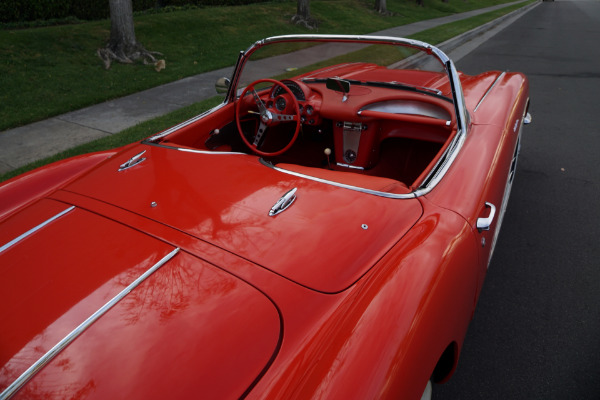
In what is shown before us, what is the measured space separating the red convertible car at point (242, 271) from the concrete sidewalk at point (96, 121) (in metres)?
2.47

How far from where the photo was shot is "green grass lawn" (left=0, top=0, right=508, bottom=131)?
19.6ft

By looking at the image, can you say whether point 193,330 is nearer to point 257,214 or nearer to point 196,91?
point 257,214

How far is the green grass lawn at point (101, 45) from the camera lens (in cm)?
598

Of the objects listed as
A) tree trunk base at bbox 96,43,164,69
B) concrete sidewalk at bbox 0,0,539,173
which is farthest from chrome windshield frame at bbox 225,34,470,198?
tree trunk base at bbox 96,43,164,69

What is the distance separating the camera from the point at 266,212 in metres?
1.69

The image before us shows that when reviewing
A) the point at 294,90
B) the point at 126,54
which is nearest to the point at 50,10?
the point at 126,54

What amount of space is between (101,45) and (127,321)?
818 cm

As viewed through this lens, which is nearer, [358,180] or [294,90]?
[358,180]

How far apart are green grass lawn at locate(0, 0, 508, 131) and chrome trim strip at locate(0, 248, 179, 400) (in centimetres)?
491

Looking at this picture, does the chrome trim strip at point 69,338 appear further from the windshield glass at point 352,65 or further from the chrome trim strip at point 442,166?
the windshield glass at point 352,65

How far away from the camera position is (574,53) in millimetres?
10414

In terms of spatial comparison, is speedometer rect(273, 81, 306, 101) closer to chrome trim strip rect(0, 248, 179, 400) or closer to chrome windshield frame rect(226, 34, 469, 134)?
chrome windshield frame rect(226, 34, 469, 134)

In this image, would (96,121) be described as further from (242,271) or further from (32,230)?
(242,271)

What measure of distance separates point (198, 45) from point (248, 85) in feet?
23.0
